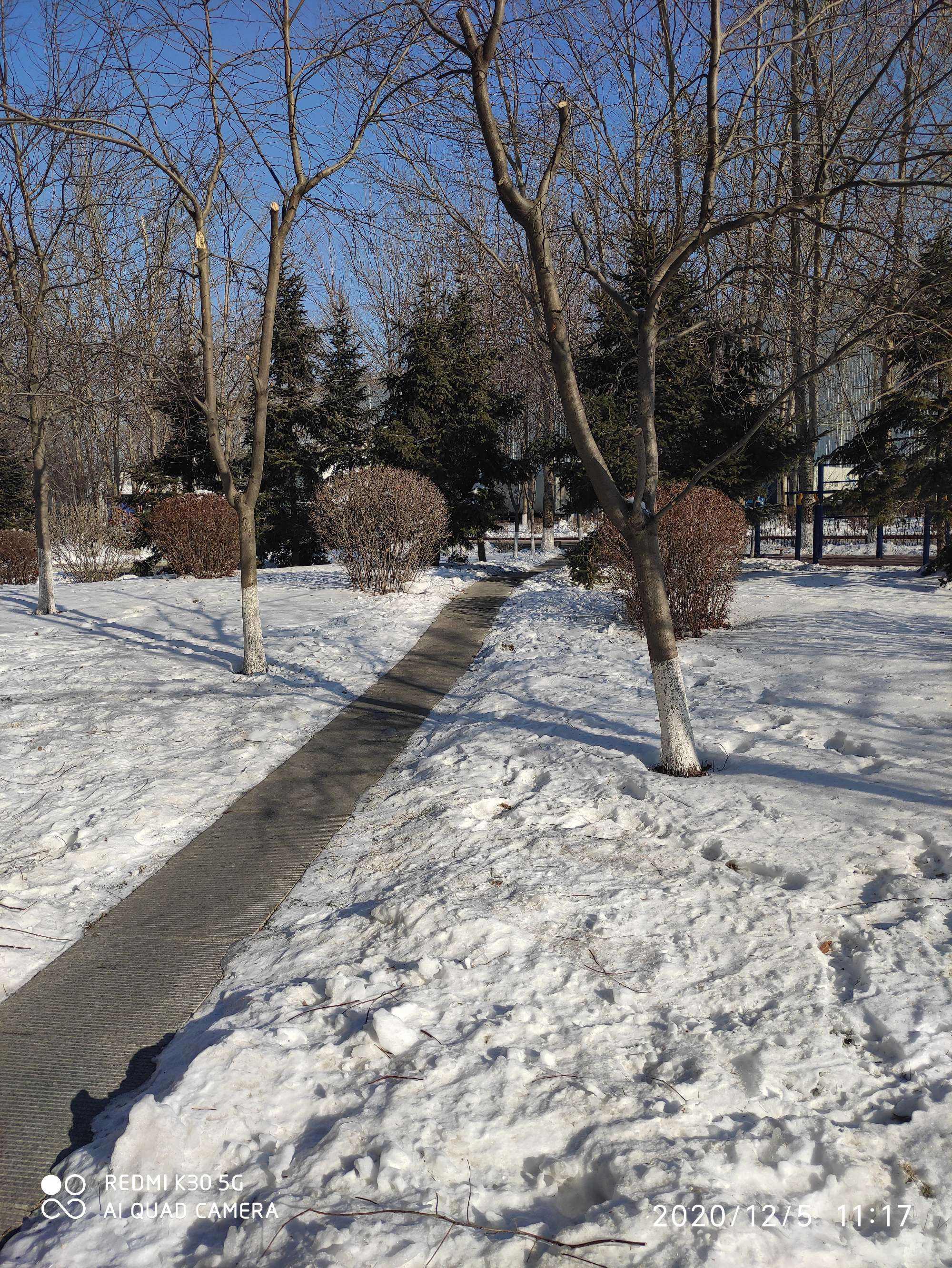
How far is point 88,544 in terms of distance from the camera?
743 inches

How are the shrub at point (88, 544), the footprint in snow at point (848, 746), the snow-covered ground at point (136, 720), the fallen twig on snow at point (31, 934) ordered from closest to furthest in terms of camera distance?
1. the fallen twig on snow at point (31, 934)
2. the snow-covered ground at point (136, 720)
3. the footprint in snow at point (848, 746)
4. the shrub at point (88, 544)

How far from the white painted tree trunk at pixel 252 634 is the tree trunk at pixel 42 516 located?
5.53 m

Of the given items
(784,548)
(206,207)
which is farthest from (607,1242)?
(784,548)

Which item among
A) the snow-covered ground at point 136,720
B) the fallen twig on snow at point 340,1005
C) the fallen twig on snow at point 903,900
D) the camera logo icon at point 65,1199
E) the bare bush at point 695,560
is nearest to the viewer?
the camera logo icon at point 65,1199

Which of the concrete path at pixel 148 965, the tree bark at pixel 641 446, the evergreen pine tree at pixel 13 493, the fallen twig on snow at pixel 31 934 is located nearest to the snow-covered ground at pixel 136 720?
the fallen twig on snow at pixel 31 934

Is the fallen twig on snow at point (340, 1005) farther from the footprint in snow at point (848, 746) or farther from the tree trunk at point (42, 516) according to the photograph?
the tree trunk at point (42, 516)

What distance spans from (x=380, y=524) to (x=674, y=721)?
9162 millimetres

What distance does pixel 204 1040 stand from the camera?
3.08 meters

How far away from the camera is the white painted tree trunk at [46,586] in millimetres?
12813

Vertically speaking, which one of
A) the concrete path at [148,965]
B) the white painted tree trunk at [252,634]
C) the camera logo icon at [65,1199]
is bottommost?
the camera logo icon at [65,1199]

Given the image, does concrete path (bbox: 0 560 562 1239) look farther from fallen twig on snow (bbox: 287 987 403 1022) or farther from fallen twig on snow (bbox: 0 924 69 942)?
fallen twig on snow (bbox: 287 987 403 1022)

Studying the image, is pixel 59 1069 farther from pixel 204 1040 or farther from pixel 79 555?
pixel 79 555

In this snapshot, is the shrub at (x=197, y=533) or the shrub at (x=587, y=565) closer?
the shrub at (x=587, y=565)

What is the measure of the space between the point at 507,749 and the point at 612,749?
75 centimetres
